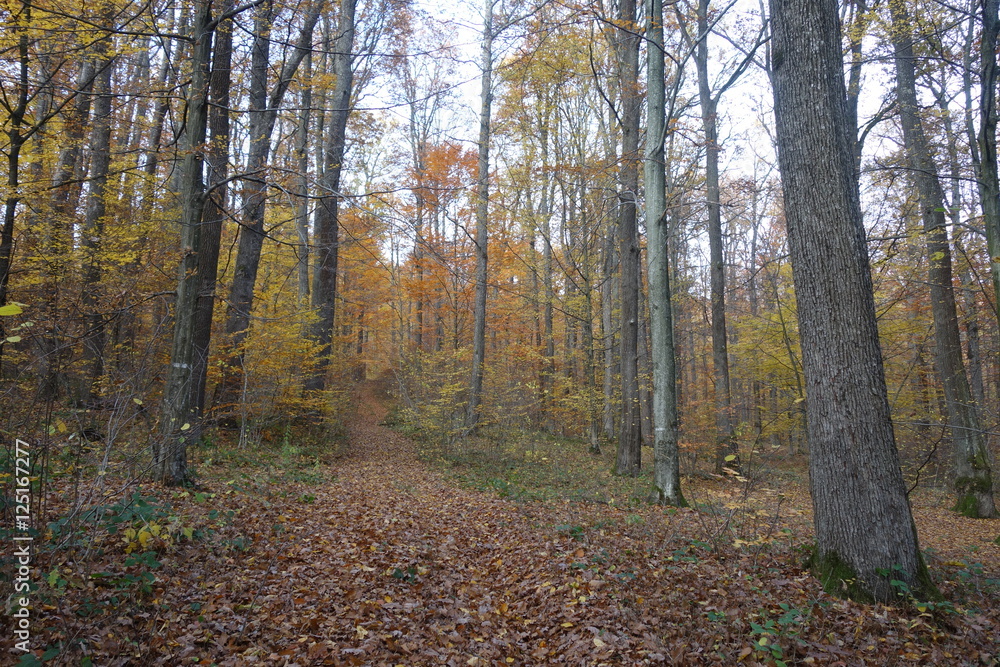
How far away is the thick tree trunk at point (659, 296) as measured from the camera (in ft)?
26.0

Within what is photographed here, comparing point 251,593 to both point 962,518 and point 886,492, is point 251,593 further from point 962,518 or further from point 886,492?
point 962,518

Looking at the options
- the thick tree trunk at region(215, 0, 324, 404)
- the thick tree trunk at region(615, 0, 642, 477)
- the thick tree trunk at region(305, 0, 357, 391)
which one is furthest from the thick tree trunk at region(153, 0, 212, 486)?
the thick tree trunk at region(615, 0, 642, 477)

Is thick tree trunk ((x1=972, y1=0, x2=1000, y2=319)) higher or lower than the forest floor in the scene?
higher

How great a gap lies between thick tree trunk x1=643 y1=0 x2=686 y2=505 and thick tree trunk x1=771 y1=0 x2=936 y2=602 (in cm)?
353

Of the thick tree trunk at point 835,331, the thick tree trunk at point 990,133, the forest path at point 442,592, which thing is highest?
the thick tree trunk at point 990,133

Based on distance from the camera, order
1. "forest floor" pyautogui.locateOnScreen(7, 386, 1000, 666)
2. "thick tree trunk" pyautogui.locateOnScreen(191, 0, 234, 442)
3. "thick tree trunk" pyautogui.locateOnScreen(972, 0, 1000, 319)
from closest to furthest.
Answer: "forest floor" pyautogui.locateOnScreen(7, 386, 1000, 666) < "thick tree trunk" pyautogui.locateOnScreen(972, 0, 1000, 319) < "thick tree trunk" pyautogui.locateOnScreen(191, 0, 234, 442)

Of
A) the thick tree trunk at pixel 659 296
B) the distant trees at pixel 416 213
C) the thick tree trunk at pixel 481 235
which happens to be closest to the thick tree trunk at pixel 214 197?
the distant trees at pixel 416 213

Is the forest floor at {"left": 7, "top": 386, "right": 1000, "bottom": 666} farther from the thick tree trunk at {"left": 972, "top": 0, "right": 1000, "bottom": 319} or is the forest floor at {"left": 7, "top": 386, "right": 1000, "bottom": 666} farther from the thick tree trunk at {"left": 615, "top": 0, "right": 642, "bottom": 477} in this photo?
the thick tree trunk at {"left": 615, "top": 0, "right": 642, "bottom": 477}

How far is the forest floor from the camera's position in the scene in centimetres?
318

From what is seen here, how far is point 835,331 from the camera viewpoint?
414 cm

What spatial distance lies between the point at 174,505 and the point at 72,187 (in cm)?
1011

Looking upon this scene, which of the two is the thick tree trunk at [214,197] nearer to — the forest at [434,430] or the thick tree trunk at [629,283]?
the forest at [434,430]

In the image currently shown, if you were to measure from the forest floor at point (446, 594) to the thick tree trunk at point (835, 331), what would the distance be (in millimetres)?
366

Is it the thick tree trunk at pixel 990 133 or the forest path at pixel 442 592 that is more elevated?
the thick tree trunk at pixel 990 133
